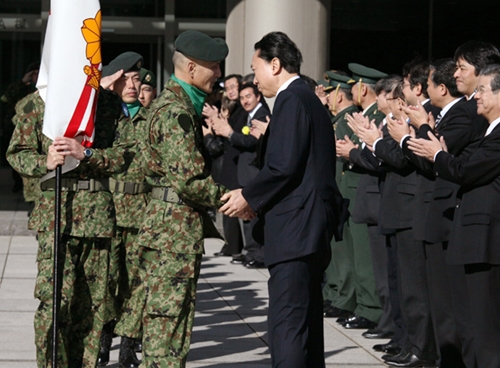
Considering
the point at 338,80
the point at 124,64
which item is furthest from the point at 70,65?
the point at 338,80

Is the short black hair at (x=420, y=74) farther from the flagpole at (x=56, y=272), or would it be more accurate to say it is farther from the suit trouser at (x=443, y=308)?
the flagpole at (x=56, y=272)

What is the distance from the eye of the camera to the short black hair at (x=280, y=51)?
19.0 feet

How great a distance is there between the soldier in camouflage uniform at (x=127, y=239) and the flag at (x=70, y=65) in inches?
49.4

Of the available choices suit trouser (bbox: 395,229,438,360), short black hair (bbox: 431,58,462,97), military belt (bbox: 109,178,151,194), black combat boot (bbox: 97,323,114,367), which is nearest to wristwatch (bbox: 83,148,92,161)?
military belt (bbox: 109,178,151,194)

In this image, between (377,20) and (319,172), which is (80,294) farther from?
(377,20)

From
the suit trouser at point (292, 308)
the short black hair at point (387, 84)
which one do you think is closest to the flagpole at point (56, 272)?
the suit trouser at point (292, 308)

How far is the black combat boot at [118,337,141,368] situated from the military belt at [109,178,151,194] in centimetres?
116

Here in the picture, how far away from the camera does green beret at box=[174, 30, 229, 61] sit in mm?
5930

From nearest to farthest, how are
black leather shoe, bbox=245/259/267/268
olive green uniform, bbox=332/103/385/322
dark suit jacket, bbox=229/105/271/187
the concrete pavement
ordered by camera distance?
the concrete pavement → olive green uniform, bbox=332/103/385/322 → dark suit jacket, bbox=229/105/271/187 → black leather shoe, bbox=245/259/267/268

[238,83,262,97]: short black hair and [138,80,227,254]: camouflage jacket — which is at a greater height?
[238,83,262,97]: short black hair

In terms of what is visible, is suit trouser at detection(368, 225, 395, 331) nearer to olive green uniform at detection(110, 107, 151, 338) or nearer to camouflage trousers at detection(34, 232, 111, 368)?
olive green uniform at detection(110, 107, 151, 338)

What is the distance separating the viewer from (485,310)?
5.96m

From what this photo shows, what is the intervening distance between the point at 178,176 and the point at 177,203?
0.23 meters

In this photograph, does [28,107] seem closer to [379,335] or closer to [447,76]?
[447,76]
